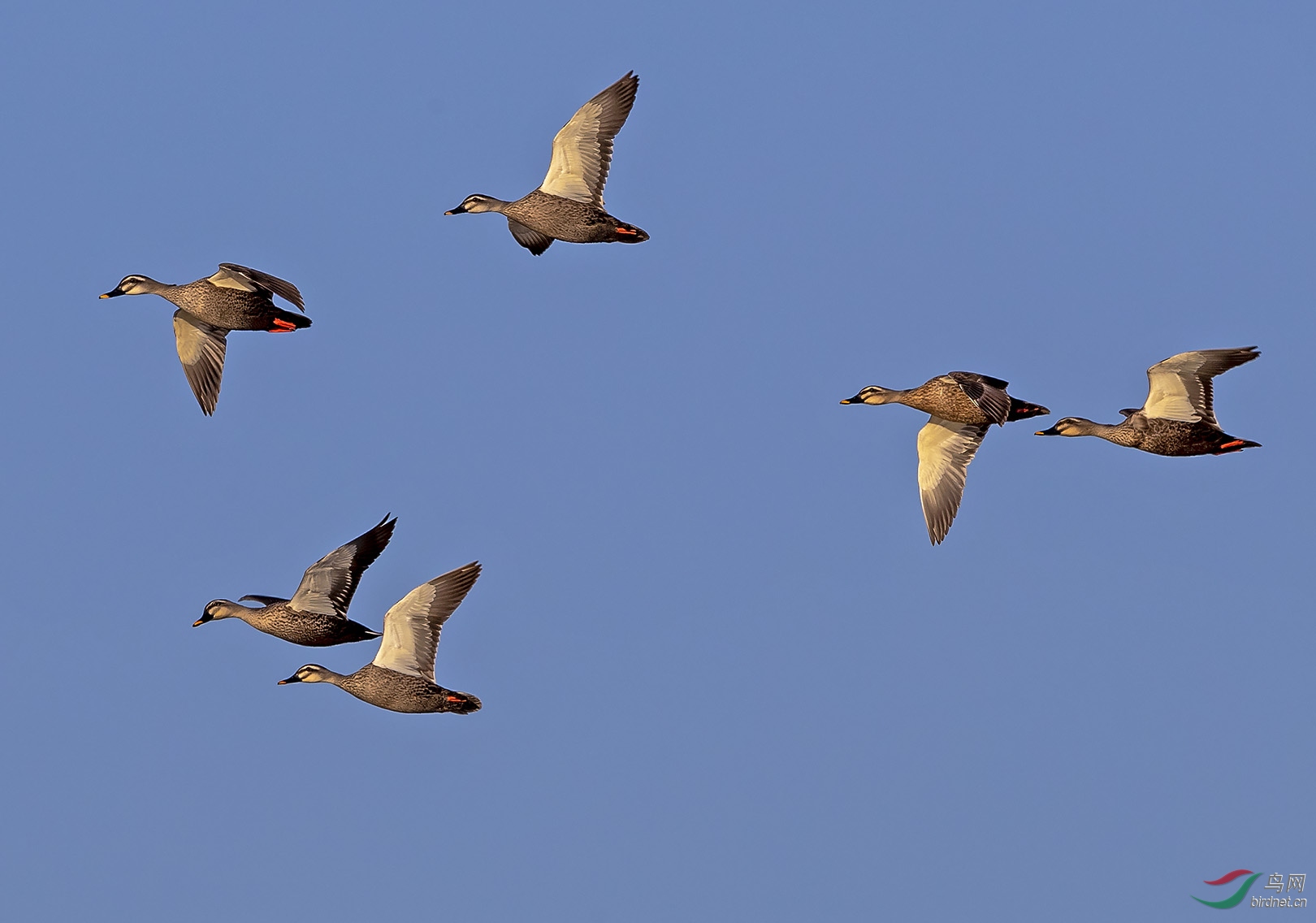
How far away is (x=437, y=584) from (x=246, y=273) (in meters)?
6.64

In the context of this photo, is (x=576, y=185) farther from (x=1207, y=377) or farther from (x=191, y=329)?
(x=1207, y=377)

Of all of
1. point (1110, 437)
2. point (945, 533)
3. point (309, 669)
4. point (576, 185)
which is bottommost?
point (309, 669)

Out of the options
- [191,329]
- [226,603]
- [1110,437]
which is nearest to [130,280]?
[191,329]

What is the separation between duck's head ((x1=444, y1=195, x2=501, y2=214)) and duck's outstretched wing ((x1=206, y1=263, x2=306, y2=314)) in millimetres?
4527

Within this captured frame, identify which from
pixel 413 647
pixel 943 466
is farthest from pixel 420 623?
pixel 943 466

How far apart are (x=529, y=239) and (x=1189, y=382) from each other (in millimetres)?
12368

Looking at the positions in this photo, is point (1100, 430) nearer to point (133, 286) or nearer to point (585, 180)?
point (585, 180)

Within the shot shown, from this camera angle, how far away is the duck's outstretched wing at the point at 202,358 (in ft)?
109

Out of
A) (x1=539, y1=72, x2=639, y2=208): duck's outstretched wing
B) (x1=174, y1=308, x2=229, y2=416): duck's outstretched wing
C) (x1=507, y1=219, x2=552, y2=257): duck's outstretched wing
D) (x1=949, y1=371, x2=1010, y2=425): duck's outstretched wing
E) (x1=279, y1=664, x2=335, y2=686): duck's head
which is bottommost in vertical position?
(x1=279, y1=664, x2=335, y2=686): duck's head

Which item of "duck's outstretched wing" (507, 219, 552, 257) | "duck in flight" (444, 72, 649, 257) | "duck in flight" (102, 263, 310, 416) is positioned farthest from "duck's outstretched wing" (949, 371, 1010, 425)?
"duck in flight" (102, 263, 310, 416)

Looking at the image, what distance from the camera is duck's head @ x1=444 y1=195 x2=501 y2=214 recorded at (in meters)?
33.5

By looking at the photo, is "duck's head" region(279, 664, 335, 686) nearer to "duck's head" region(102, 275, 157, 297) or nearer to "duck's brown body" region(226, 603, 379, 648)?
"duck's brown body" region(226, 603, 379, 648)

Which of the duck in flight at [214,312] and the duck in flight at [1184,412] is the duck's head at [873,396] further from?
the duck in flight at [214,312]

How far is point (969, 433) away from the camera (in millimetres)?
34125
